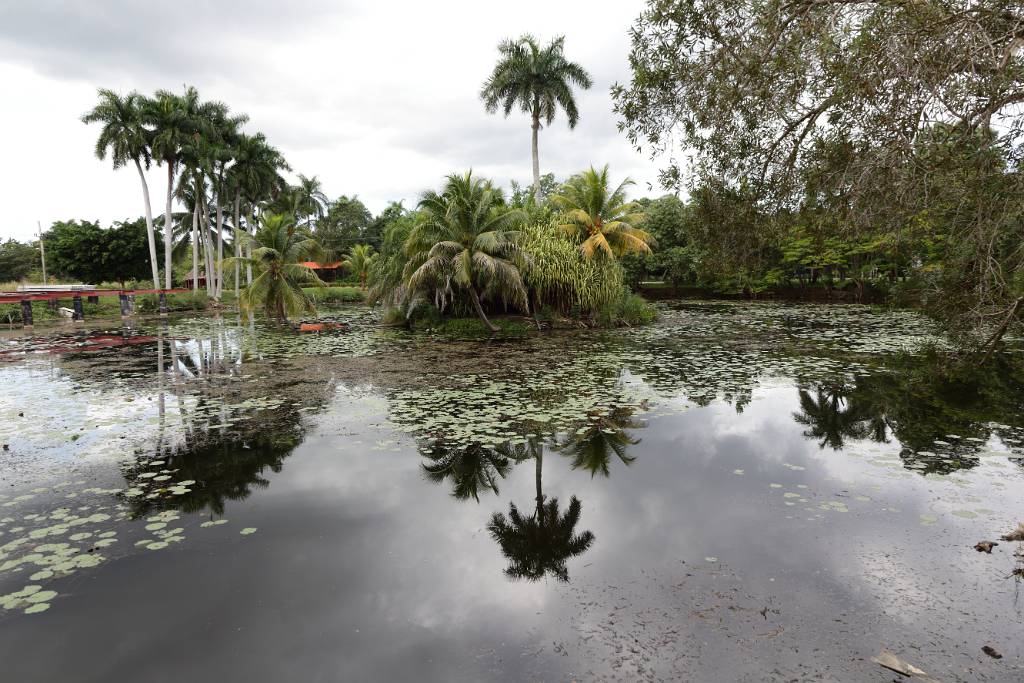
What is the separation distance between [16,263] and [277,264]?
47873mm

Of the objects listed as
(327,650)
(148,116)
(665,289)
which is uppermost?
(148,116)

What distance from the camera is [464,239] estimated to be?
56.3 ft

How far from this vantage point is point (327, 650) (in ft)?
11.3

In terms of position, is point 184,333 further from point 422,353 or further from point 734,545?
point 734,545

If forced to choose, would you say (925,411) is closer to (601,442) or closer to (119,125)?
(601,442)

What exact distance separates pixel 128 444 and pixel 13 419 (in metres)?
3.00

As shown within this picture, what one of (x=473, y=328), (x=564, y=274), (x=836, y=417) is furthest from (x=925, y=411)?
(x=473, y=328)

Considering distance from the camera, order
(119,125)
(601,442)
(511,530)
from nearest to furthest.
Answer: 1. (511,530)
2. (601,442)
3. (119,125)

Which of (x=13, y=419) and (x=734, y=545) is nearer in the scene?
(x=734, y=545)

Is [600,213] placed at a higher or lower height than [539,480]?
higher

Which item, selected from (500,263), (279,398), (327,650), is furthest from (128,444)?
(500,263)

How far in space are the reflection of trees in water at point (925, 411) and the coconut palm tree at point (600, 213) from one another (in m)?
10.6

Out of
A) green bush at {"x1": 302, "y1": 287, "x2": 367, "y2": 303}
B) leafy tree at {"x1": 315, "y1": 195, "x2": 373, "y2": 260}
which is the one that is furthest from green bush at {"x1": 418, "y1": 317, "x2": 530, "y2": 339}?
leafy tree at {"x1": 315, "y1": 195, "x2": 373, "y2": 260}

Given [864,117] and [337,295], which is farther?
[337,295]
